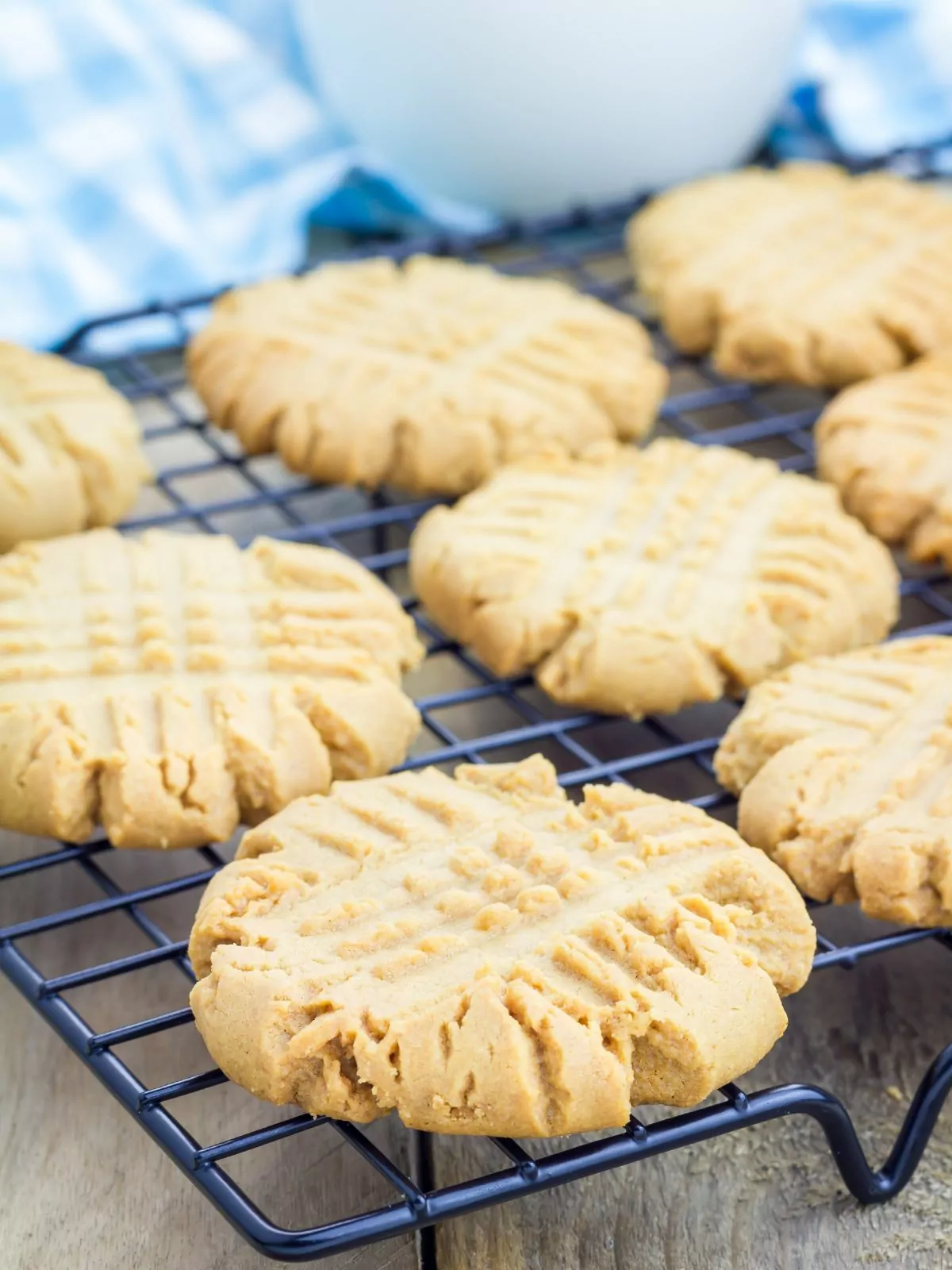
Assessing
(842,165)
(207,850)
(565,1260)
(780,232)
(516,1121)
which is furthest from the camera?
(842,165)

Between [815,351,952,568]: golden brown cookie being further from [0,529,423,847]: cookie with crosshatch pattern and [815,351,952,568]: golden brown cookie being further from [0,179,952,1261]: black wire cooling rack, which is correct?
[0,529,423,847]: cookie with crosshatch pattern

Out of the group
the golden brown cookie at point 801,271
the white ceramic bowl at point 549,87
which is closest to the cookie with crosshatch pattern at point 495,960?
the golden brown cookie at point 801,271

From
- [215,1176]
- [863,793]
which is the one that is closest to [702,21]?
[863,793]

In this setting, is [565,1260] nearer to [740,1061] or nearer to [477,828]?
[740,1061]

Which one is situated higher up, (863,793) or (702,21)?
(702,21)

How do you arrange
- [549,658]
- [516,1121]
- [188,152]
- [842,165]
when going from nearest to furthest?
[516,1121]
[549,658]
[188,152]
[842,165]

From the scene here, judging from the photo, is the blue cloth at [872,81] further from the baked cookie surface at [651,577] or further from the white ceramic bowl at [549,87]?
the baked cookie surface at [651,577]

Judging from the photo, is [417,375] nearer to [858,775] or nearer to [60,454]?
[60,454]
